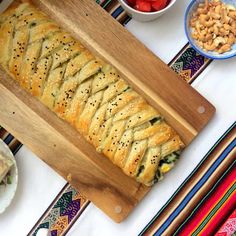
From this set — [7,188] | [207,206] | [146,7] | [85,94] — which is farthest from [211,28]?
→ [7,188]

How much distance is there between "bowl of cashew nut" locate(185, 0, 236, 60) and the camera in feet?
5.01

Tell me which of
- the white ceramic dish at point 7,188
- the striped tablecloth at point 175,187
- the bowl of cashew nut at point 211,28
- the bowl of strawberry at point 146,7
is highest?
the bowl of cashew nut at point 211,28

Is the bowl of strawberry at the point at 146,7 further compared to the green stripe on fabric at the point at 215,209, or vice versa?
the green stripe on fabric at the point at 215,209

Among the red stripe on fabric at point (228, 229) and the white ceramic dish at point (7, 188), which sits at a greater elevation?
the red stripe on fabric at point (228, 229)

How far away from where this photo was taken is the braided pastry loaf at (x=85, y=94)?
1472 millimetres

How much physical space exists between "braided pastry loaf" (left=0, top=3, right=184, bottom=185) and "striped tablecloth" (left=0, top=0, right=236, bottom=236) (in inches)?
5.5

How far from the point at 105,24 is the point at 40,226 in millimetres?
697

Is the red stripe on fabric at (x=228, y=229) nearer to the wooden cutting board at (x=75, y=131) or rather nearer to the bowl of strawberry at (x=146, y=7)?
the wooden cutting board at (x=75, y=131)

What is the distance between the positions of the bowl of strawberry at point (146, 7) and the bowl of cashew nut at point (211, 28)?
0.09m

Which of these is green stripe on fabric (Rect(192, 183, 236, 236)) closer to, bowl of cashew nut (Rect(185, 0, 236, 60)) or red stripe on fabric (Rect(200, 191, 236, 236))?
red stripe on fabric (Rect(200, 191, 236, 236))

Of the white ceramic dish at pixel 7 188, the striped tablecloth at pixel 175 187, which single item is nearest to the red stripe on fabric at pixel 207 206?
the striped tablecloth at pixel 175 187

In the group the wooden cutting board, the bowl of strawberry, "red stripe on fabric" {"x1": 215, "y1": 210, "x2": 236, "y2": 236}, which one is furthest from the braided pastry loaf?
"red stripe on fabric" {"x1": 215, "y1": 210, "x2": 236, "y2": 236}

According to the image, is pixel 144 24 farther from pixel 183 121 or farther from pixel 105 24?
pixel 183 121

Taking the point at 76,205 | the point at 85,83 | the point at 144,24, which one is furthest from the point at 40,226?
the point at 144,24
